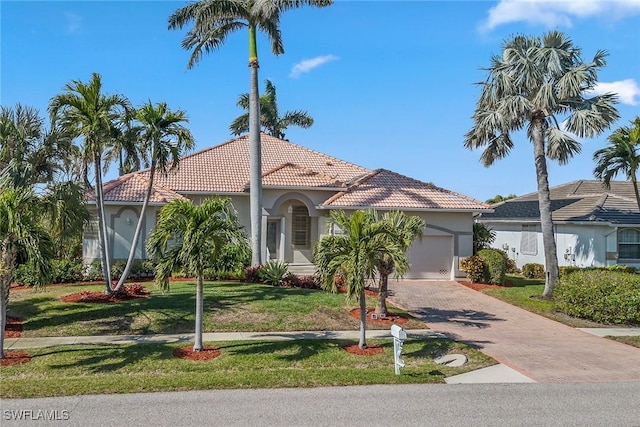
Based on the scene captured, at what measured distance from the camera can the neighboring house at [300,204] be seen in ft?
67.9

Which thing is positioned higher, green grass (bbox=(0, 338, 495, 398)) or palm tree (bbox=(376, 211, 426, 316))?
palm tree (bbox=(376, 211, 426, 316))

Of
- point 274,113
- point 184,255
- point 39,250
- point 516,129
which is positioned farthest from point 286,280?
point 274,113

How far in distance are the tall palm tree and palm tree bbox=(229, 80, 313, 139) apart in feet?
92.8

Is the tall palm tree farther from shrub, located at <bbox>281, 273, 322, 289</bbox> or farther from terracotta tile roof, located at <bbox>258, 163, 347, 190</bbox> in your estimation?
terracotta tile roof, located at <bbox>258, 163, 347, 190</bbox>

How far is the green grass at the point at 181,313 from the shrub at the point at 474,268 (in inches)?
285

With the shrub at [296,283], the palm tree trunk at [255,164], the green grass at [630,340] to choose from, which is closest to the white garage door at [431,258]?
the shrub at [296,283]

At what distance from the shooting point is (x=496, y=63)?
63.8 feet

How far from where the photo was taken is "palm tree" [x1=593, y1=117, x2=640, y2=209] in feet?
61.6

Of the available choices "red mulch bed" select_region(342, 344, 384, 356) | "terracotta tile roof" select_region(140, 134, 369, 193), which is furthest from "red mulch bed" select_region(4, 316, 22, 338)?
"terracotta tile roof" select_region(140, 134, 369, 193)

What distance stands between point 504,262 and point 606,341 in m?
8.95

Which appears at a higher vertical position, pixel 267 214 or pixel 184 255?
pixel 267 214

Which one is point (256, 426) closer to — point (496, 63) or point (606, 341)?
point (606, 341)

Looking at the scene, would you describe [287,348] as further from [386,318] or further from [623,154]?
[623,154]

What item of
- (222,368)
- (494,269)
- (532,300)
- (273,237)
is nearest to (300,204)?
(273,237)
